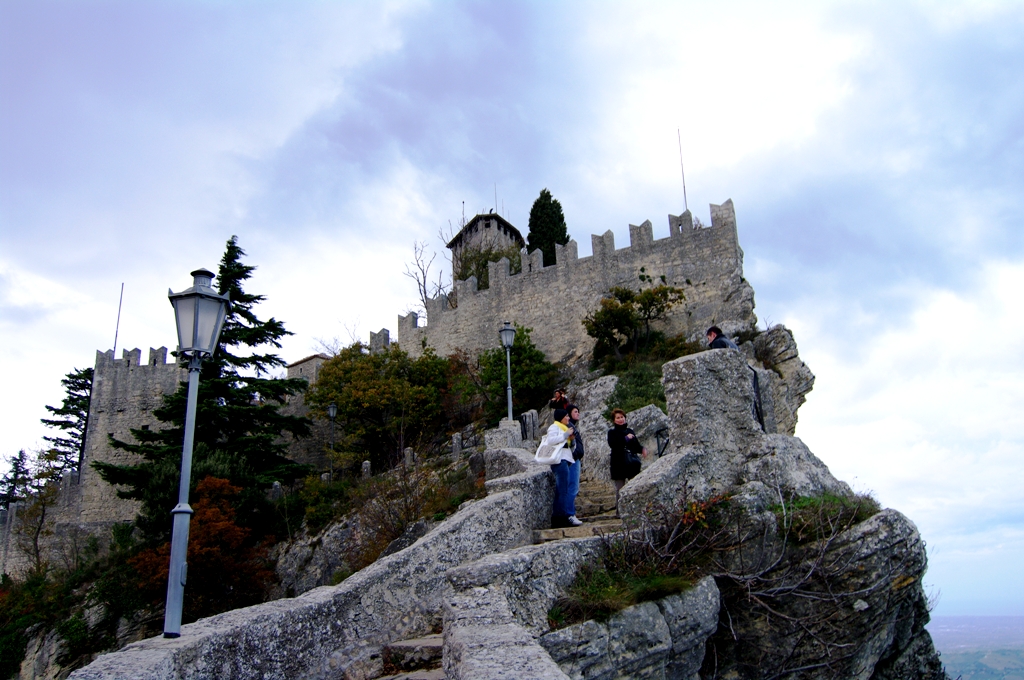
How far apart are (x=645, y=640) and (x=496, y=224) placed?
40582mm

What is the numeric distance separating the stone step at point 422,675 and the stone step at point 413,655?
111mm

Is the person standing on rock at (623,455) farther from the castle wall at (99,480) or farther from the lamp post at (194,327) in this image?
the castle wall at (99,480)

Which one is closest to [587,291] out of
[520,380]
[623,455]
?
[520,380]

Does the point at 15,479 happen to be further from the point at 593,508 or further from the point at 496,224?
the point at 593,508

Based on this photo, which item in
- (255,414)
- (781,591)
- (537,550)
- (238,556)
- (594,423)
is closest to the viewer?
(537,550)

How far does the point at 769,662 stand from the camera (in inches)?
244

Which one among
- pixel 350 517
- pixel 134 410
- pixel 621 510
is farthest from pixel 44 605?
pixel 621 510

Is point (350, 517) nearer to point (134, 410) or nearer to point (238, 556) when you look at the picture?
point (238, 556)

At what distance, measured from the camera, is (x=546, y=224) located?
3675 centimetres

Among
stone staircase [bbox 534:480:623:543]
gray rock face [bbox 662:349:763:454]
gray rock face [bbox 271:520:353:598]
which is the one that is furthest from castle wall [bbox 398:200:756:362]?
gray rock face [bbox 662:349:763:454]

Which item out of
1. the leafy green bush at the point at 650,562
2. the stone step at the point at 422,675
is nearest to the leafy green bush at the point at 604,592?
the leafy green bush at the point at 650,562

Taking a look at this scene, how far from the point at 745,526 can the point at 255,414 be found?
2115 centimetres

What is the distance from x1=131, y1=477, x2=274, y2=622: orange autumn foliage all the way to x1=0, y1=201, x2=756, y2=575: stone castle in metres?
10.7

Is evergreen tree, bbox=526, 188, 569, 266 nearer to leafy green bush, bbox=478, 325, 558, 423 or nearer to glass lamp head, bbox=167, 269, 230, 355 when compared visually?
leafy green bush, bbox=478, 325, 558, 423
